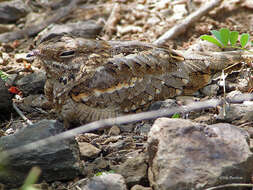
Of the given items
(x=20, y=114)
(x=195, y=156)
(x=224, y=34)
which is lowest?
(x=20, y=114)

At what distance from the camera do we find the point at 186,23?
4.62 meters

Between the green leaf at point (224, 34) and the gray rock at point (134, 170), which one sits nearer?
the gray rock at point (134, 170)

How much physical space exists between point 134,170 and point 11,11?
4.02 m

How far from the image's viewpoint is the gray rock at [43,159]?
225 cm

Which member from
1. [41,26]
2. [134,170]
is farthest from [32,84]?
[134,170]

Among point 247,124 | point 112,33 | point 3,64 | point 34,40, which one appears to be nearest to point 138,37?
point 112,33

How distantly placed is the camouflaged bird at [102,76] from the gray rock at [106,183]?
0.97m

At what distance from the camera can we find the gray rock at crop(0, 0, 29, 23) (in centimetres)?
541

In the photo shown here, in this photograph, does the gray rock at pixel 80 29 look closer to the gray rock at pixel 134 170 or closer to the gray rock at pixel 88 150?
the gray rock at pixel 88 150

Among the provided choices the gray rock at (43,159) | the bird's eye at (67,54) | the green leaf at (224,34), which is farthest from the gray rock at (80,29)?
the gray rock at (43,159)

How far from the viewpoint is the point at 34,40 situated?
4.90 metres

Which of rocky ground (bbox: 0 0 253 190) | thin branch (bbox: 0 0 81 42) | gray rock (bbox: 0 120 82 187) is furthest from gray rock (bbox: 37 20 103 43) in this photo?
gray rock (bbox: 0 120 82 187)

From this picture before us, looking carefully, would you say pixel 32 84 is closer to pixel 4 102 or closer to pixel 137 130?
pixel 4 102

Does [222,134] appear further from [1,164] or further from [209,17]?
[209,17]
